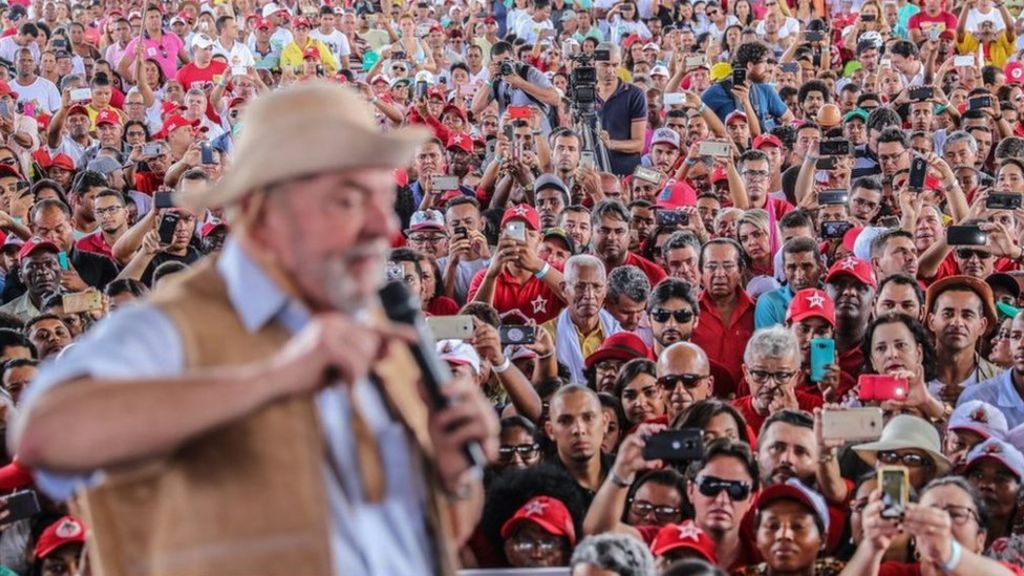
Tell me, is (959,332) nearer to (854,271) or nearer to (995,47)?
(854,271)

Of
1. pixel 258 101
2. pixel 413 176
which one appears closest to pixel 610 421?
pixel 258 101

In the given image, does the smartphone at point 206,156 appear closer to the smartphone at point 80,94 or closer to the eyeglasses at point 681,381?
the smartphone at point 80,94

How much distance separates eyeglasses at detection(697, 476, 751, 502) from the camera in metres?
4.64

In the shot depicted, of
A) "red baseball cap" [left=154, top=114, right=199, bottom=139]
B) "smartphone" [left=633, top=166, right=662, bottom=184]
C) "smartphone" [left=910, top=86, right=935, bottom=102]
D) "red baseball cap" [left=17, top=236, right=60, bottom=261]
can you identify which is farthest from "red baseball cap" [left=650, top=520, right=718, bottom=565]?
"smartphone" [left=910, top=86, right=935, bottom=102]

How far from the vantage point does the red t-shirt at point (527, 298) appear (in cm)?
709

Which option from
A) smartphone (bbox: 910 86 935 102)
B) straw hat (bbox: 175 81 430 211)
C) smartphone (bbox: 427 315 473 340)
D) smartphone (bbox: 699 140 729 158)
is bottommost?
smartphone (bbox: 910 86 935 102)

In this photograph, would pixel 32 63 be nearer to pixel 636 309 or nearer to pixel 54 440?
pixel 636 309

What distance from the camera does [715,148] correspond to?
8.76 metres

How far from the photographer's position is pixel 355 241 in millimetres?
1756

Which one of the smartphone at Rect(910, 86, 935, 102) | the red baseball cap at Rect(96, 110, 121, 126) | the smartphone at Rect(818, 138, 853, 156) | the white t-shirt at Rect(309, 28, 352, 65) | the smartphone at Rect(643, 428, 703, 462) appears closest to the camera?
the smartphone at Rect(643, 428, 703, 462)

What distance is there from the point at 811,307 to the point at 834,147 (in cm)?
314

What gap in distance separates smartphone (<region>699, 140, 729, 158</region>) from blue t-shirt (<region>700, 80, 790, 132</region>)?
7.92 feet

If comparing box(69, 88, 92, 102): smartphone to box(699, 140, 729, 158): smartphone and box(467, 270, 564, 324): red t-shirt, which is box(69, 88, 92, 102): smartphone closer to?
box(699, 140, 729, 158): smartphone

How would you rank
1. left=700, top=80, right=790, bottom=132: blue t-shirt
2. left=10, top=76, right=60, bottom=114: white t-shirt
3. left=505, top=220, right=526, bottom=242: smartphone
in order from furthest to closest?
left=10, top=76, right=60, bottom=114: white t-shirt, left=700, top=80, right=790, bottom=132: blue t-shirt, left=505, top=220, right=526, bottom=242: smartphone
